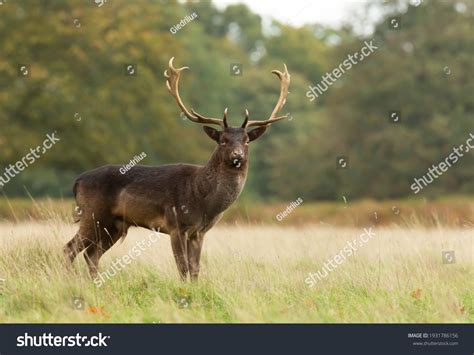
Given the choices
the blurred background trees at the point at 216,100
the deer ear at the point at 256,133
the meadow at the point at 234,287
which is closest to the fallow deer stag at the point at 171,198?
the deer ear at the point at 256,133

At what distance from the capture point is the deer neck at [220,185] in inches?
342

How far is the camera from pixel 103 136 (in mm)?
25312

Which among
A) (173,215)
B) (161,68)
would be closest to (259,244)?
(173,215)

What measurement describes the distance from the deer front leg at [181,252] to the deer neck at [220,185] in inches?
16.3

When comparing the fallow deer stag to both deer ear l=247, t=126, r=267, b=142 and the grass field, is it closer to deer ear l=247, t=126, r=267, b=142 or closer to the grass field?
deer ear l=247, t=126, r=267, b=142

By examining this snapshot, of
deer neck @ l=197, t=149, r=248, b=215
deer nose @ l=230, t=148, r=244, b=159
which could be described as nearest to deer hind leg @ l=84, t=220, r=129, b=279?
deer neck @ l=197, t=149, r=248, b=215

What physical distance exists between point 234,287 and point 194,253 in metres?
0.96

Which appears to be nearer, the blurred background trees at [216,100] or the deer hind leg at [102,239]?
the deer hind leg at [102,239]

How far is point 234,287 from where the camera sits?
787cm

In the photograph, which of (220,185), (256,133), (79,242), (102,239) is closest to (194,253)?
(220,185)

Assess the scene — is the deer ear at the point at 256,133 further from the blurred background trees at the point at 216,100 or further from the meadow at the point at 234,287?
the blurred background trees at the point at 216,100

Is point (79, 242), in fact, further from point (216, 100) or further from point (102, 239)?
point (216, 100)

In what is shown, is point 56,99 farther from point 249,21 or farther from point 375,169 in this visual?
point 249,21

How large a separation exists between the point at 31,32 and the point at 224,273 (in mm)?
18649
